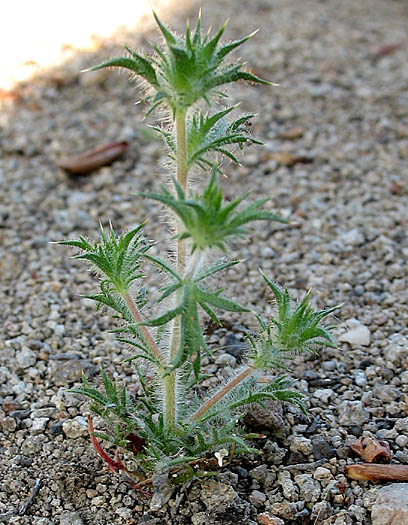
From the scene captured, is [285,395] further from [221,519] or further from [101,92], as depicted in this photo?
[101,92]

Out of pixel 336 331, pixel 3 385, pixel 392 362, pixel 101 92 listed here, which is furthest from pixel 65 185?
pixel 392 362

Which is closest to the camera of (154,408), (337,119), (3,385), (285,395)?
(285,395)

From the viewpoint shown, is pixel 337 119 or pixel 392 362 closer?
pixel 392 362

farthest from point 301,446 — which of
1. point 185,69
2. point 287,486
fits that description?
point 185,69

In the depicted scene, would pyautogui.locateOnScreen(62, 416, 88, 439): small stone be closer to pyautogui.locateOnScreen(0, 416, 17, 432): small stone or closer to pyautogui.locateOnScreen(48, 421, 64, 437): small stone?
pyautogui.locateOnScreen(48, 421, 64, 437): small stone

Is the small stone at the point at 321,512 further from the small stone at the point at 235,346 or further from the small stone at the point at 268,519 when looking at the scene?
the small stone at the point at 235,346

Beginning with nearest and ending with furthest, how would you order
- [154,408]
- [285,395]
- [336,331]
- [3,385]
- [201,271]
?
1. [201,271]
2. [285,395]
3. [154,408]
4. [3,385]
5. [336,331]

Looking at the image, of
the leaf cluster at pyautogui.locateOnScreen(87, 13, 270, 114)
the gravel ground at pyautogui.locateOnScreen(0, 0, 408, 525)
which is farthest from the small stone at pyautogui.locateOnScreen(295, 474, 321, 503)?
the leaf cluster at pyautogui.locateOnScreen(87, 13, 270, 114)
